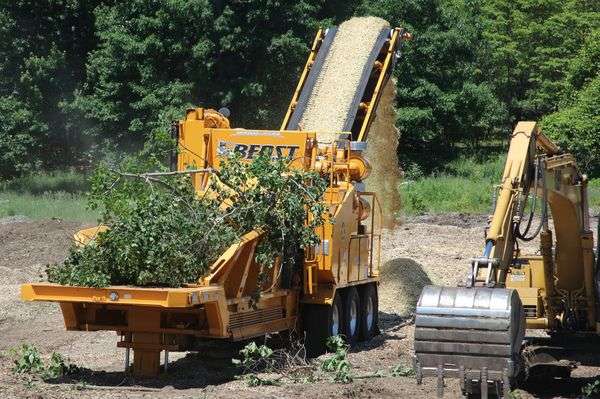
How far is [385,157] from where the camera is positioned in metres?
23.9

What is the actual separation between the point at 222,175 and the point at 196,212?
74cm

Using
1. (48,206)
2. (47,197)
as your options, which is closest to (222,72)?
(47,197)

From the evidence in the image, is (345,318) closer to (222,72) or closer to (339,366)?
(339,366)

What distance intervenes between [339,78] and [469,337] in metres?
9.90

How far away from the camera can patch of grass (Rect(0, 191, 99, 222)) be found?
115 feet

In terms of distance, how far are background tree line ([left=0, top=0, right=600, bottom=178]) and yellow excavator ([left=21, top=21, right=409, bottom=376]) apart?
63.0 ft

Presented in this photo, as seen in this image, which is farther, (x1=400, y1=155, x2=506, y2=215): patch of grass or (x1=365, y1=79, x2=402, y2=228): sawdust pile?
(x1=400, y1=155, x2=506, y2=215): patch of grass

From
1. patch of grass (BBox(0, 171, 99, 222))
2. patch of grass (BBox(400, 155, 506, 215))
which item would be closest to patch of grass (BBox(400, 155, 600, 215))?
patch of grass (BBox(400, 155, 506, 215))

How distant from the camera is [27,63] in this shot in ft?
149

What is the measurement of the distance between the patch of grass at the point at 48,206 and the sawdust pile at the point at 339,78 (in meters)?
13.1

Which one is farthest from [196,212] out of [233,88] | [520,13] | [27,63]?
[520,13]

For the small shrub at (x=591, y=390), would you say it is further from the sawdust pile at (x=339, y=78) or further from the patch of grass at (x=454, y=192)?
the patch of grass at (x=454, y=192)

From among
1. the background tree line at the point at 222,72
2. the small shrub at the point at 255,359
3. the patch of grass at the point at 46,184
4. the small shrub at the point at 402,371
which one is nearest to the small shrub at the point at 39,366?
the small shrub at the point at 255,359

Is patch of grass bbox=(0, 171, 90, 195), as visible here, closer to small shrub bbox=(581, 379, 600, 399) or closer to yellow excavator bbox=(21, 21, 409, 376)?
yellow excavator bbox=(21, 21, 409, 376)
